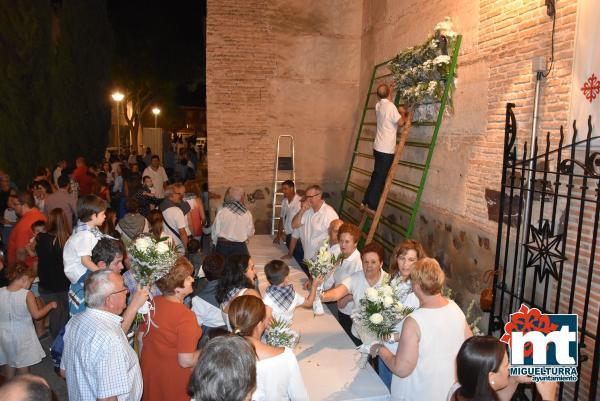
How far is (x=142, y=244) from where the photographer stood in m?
4.46

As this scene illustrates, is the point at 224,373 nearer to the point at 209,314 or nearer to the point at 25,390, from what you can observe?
the point at 25,390

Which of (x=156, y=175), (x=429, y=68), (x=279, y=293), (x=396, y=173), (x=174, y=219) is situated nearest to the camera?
(x=279, y=293)

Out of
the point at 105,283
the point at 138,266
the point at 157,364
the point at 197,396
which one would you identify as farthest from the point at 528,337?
the point at 138,266

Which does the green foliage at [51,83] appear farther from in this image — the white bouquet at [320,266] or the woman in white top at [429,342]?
the woman in white top at [429,342]

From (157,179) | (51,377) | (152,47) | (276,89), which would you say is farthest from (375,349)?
(152,47)

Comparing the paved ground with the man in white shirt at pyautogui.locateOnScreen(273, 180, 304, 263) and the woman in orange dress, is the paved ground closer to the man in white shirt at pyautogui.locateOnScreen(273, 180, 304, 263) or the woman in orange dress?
the woman in orange dress

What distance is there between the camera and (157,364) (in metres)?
3.58

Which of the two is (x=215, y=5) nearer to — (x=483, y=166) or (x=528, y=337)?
(x=483, y=166)

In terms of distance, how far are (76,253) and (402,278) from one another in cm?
308

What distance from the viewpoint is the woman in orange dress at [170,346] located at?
3.46 m

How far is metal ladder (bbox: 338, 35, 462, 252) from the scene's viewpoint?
6.93 meters

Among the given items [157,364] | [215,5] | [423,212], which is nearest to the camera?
[157,364]

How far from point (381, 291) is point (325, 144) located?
7574 millimetres

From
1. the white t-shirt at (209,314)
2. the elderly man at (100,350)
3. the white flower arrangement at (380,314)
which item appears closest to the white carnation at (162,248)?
the white t-shirt at (209,314)
